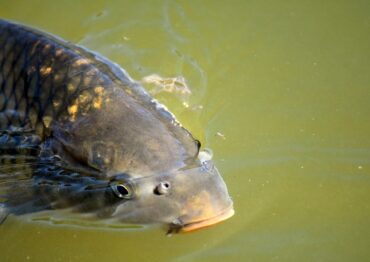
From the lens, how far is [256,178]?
3.15 metres

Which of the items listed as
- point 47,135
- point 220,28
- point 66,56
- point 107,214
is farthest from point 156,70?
point 107,214

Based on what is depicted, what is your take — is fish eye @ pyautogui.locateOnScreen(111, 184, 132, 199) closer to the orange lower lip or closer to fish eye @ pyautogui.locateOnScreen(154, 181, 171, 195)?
fish eye @ pyautogui.locateOnScreen(154, 181, 171, 195)

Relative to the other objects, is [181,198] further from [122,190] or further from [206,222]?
[122,190]

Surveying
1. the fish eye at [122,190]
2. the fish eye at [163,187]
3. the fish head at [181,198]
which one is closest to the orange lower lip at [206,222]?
the fish head at [181,198]

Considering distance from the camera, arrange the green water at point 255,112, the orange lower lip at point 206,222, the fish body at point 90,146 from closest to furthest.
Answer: the orange lower lip at point 206,222
the fish body at point 90,146
the green water at point 255,112

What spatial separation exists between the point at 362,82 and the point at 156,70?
64.6 inches

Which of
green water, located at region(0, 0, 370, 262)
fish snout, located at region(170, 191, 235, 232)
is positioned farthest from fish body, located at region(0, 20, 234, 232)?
green water, located at region(0, 0, 370, 262)

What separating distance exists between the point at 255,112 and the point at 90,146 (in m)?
1.35

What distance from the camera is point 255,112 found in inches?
141

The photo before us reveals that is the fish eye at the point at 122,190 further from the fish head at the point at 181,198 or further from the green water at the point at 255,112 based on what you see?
the green water at the point at 255,112

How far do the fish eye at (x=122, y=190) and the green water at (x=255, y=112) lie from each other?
299mm

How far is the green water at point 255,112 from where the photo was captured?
2.86m

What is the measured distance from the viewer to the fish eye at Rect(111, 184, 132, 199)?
261 centimetres

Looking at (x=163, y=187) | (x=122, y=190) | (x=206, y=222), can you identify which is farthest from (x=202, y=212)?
(x=122, y=190)
